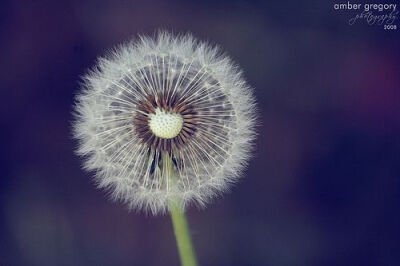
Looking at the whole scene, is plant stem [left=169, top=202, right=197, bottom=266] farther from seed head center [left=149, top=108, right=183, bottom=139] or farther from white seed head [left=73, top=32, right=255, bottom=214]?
seed head center [left=149, top=108, right=183, bottom=139]

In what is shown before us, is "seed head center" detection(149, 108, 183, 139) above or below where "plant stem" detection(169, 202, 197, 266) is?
above

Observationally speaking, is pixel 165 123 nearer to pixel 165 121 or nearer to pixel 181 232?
pixel 165 121

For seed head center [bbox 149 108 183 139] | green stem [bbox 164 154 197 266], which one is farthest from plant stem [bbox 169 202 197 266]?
seed head center [bbox 149 108 183 139]

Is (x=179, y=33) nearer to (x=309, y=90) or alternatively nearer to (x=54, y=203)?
(x=309, y=90)

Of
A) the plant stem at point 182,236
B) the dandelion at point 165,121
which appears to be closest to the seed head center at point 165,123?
the dandelion at point 165,121

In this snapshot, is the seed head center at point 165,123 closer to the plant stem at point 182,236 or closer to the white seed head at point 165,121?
the white seed head at point 165,121

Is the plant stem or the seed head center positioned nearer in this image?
the seed head center

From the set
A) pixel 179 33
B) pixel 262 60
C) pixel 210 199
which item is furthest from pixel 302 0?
pixel 210 199

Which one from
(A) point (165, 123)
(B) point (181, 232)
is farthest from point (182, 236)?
(A) point (165, 123)
